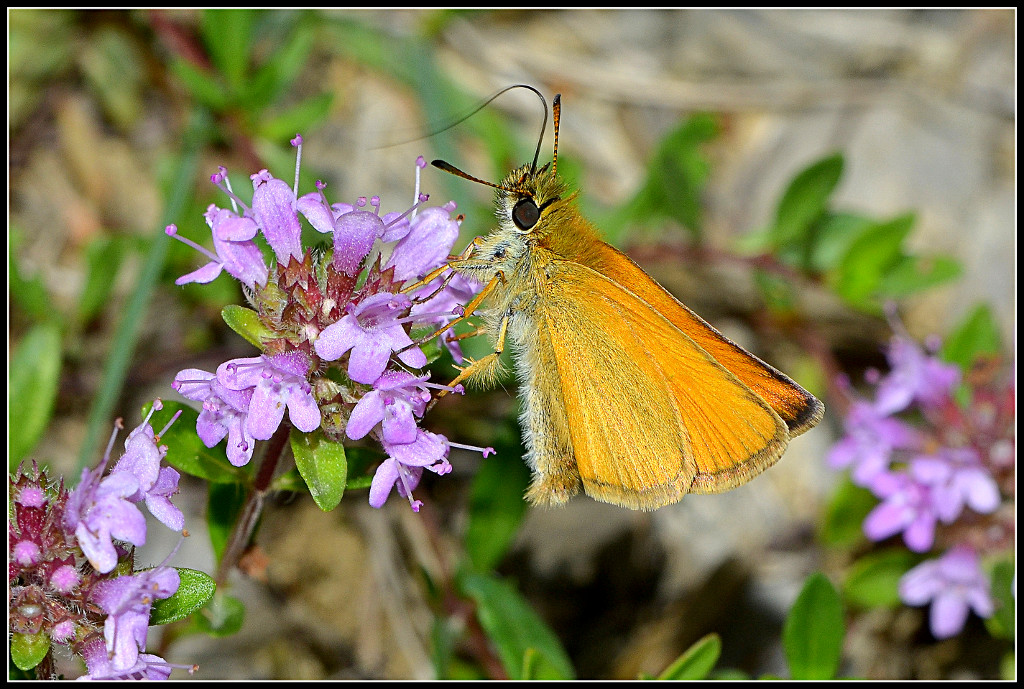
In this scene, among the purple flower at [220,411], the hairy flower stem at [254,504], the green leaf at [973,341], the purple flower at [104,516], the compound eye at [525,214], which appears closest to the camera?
the purple flower at [104,516]

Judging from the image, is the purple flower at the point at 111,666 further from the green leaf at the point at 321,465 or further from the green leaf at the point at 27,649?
the green leaf at the point at 321,465

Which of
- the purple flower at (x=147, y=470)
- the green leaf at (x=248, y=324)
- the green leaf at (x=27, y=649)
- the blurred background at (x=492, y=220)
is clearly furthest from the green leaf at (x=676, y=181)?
the green leaf at (x=27, y=649)

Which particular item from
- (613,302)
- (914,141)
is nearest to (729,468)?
(613,302)

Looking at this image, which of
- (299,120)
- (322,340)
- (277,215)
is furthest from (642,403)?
(299,120)

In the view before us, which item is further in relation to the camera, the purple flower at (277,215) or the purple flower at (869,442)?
the purple flower at (869,442)

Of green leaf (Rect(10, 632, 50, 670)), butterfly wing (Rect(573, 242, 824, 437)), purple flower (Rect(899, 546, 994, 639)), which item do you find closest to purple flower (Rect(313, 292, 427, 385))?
butterfly wing (Rect(573, 242, 824, 437))

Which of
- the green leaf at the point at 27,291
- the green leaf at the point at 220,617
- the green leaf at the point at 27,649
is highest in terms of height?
the green leaf at the point at 27,649
